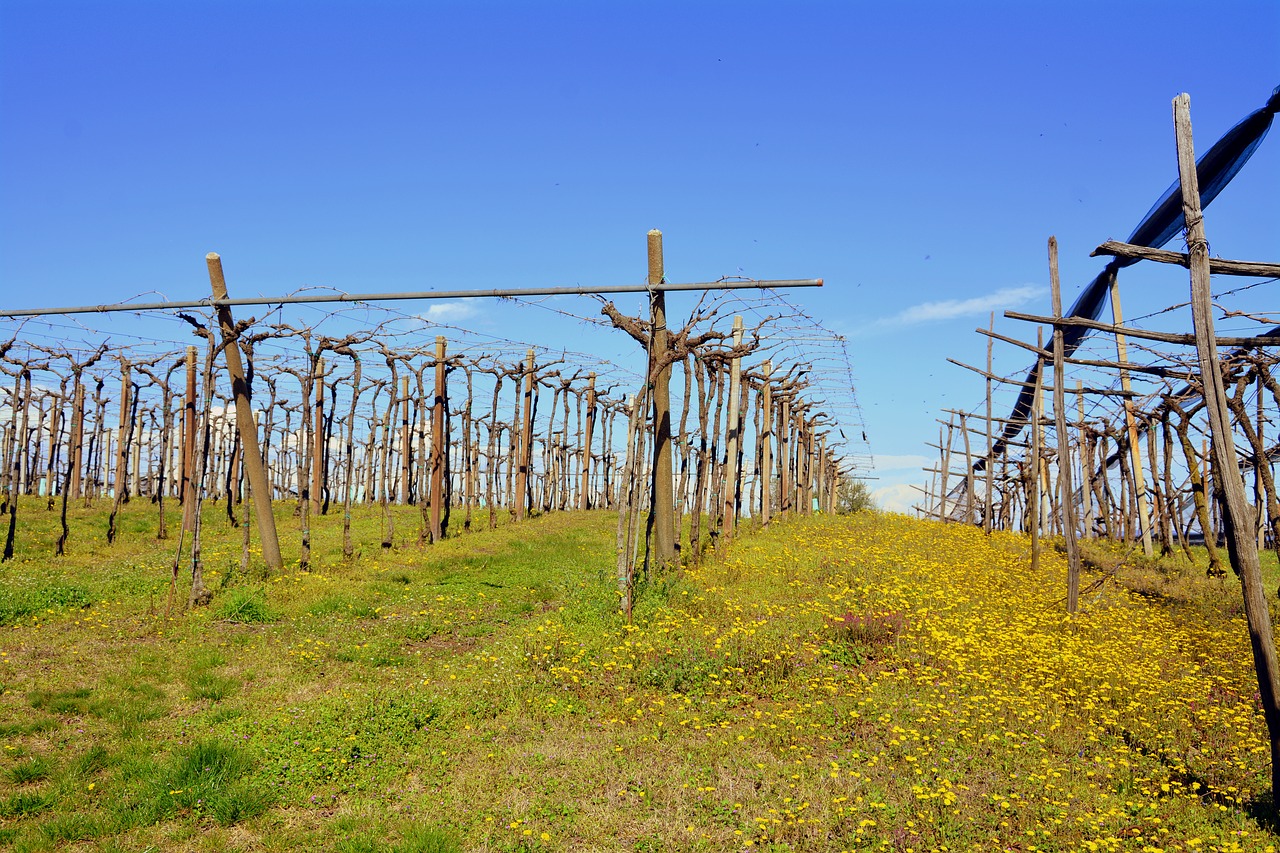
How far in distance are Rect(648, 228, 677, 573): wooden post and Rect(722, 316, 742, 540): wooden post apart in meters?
5.51

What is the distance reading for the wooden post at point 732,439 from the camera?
21938 mm

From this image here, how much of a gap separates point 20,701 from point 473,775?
20.5ft

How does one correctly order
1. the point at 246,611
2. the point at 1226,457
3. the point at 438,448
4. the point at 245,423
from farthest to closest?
the point at 438,448
the point at 245,423
the point at 246,611
the point at 1226,457

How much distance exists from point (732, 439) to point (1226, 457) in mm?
14656

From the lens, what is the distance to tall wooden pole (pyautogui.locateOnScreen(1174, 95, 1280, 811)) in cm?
793

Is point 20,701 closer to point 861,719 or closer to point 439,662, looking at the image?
point 439,662

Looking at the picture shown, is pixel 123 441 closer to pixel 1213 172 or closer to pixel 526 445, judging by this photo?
pixel 526 445

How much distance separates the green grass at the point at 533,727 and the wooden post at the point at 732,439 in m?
5.92

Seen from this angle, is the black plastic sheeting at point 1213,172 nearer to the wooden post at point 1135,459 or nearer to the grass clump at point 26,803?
the wooden post at point 1135,459

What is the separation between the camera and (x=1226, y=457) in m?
8.13

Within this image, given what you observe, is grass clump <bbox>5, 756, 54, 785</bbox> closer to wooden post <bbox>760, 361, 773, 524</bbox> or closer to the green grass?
the green grass

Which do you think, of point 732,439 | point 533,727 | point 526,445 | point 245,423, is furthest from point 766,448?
point 533,727

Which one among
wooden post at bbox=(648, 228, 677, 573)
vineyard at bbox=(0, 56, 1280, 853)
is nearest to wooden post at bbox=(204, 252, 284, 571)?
vineyard at bbox=(0, 56, 1280, 853)

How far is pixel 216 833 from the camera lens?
7473mm
